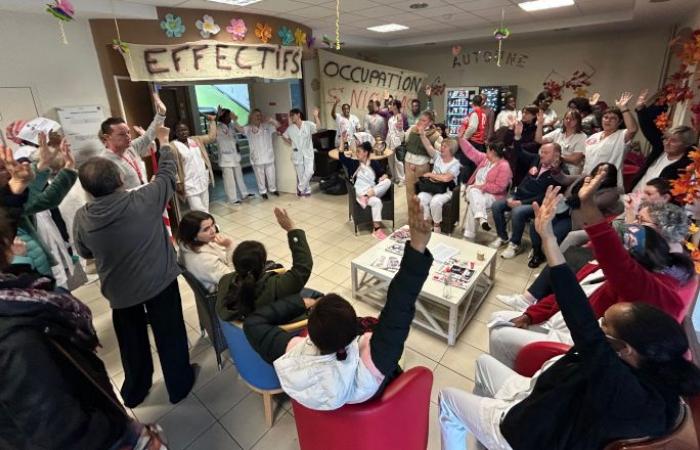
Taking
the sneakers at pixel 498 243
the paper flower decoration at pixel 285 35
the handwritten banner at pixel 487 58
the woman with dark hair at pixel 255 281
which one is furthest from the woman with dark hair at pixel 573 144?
the handwritten banner at pixel 487 58

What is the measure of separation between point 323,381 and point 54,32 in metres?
4.60

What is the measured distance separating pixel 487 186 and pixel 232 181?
3931mm

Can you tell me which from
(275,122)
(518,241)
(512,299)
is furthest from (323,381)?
(275,122)

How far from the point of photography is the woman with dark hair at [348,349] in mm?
1091

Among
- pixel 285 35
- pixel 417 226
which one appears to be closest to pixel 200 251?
pixel 417 226

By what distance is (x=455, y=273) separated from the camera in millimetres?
2803

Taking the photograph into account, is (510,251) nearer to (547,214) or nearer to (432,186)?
(432,186)

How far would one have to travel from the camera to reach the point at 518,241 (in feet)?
12.5

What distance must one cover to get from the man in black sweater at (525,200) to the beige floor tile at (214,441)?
3121mm

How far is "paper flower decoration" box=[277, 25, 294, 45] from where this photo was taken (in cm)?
530

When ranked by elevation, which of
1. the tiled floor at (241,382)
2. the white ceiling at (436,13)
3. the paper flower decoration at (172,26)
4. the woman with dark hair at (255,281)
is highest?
the white ceiling at (436,13)

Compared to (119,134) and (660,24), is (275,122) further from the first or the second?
(660,24)

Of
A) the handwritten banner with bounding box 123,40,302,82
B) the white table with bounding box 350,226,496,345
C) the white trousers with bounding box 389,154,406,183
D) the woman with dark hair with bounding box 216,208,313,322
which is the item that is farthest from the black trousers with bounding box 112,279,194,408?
the white trousers with bounding box 389,154,406,183

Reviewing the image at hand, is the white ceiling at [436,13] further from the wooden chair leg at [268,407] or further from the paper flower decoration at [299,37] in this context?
the wooden chair leg at [268,407]
